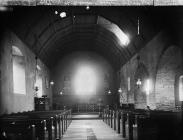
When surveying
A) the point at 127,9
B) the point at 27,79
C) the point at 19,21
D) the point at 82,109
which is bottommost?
the point at 82,109

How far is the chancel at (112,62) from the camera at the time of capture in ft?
23.9

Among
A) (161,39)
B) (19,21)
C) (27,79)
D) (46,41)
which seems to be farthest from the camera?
(46,41)

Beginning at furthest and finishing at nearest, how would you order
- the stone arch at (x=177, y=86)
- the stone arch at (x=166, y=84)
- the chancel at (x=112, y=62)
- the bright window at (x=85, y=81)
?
the bright window at (x=85, y=81) < the stone arch at (x=177, y=86) < the stone arch at (x=166, y=84) < the chancel at (x=112, y=62)

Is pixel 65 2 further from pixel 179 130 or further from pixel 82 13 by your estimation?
pixel 82 13

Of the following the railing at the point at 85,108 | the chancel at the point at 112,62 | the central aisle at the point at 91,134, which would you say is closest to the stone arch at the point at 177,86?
the chancel at the point at 112,62

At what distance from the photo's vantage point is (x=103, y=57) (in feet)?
101

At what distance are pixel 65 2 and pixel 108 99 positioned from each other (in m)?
24.1

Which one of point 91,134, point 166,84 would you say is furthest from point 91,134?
point 166,84

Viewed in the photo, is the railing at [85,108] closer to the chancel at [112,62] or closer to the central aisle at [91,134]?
the chancel at [112,62]

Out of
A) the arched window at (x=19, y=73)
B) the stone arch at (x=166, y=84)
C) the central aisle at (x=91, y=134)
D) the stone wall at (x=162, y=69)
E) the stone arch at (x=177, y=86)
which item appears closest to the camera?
the central aisle at (x=91, y=134)

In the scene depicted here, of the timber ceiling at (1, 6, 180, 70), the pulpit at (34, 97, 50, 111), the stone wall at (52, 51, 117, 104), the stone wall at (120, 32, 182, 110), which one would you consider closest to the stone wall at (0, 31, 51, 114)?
the timber ceiling at (1, 6, 180, 70)

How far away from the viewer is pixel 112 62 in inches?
1187

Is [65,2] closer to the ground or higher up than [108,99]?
higher up

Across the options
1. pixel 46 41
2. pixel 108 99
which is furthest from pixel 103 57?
pixel 46 41
